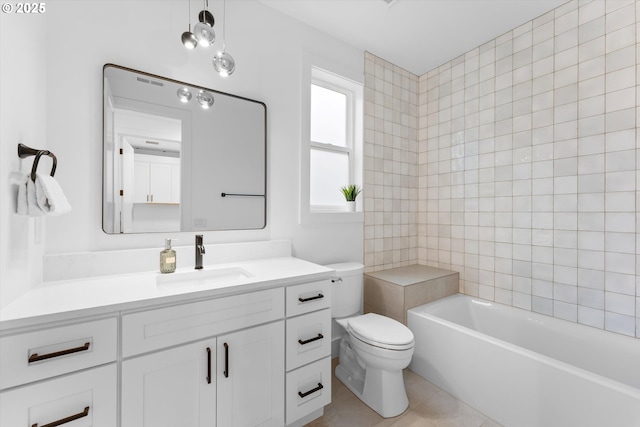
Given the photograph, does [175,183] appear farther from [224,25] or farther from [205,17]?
[224,25]

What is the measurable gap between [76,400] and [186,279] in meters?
0.58

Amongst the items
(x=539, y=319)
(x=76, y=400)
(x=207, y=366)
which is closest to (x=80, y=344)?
(x=76, y=400)

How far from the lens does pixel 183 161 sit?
1.54 meters

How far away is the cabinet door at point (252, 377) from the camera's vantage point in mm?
1163

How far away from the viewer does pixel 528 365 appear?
1417 mm

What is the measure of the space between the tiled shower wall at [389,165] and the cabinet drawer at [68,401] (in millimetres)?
1811

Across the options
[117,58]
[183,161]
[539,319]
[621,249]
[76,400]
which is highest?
[117,58]

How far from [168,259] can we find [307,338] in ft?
2.63

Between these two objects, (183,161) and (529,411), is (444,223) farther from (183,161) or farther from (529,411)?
(183,161)

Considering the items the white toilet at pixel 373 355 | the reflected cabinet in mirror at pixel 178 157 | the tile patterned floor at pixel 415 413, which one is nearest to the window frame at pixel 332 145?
the reflected cabinet in mirror at pixel 178 157

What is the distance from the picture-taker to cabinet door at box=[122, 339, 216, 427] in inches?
38.6

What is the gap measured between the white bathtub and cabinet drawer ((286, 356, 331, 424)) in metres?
0.83

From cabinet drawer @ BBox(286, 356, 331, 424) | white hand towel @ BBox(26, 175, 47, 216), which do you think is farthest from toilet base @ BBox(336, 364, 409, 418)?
white hand towel @ BBox(26, 175, 47, 216)

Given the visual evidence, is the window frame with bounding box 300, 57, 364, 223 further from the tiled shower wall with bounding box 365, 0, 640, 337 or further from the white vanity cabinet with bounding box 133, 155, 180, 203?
the white vanity cabinet with bounding box 133, 155, 180, 203
